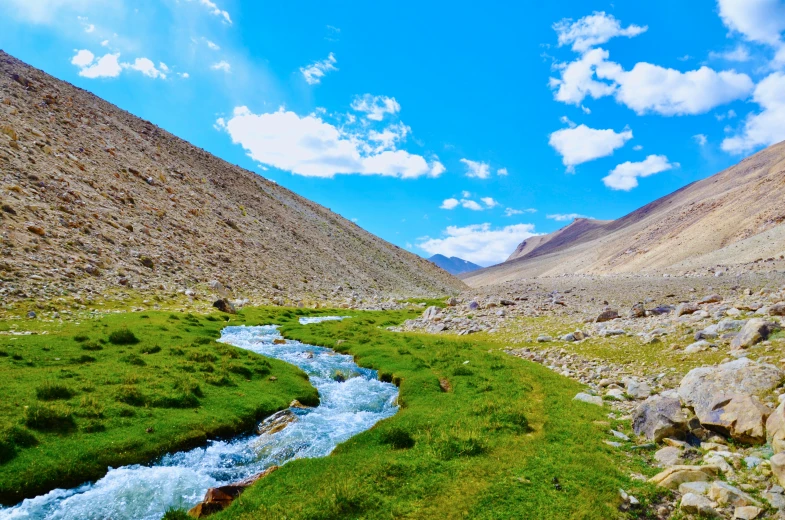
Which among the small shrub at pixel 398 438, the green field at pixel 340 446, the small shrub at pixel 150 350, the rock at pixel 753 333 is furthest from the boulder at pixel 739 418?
the small shrub at pixel 150 350

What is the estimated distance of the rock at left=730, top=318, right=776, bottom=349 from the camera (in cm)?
1664

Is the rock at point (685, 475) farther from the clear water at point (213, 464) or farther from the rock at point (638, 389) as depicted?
the clear water at point (213, 464)

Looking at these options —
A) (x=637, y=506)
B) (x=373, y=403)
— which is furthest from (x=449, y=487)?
(x=373, y=403)

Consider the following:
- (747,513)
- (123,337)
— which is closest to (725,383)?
(747,513)

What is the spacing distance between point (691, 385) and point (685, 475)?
177 inches

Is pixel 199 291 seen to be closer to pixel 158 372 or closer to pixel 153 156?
pixel 158 372

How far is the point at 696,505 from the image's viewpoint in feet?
29.9

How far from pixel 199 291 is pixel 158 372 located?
1144 inches

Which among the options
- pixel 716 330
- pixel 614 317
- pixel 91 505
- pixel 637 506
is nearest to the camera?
pixel 637 506

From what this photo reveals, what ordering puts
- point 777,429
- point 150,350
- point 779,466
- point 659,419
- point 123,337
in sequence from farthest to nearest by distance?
point 123,337, point 150,350, point 659,419, point 777,429, point 779,466

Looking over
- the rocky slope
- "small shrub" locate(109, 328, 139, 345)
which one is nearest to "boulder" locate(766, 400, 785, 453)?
"small shrub" locate(109, 328, 139, 345)

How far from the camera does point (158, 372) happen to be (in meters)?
18.6

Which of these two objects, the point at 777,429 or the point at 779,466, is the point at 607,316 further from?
the point at 779,466

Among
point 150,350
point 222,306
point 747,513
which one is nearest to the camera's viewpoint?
point 747,513
